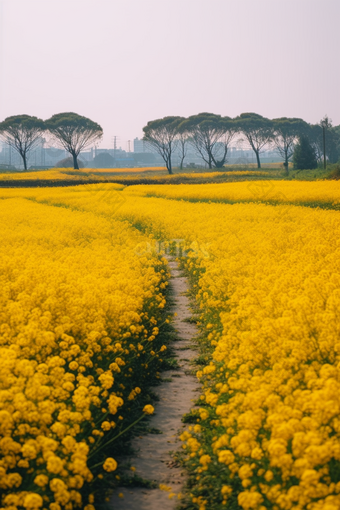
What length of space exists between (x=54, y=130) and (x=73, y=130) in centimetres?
271

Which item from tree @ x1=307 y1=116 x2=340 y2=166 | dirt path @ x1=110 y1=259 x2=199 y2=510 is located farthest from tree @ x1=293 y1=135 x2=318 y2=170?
dirt path @ x1=110 y1=259 x2=199 y2=510

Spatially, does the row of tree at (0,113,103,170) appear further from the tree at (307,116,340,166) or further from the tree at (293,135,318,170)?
the tree at (307,116,340,166)

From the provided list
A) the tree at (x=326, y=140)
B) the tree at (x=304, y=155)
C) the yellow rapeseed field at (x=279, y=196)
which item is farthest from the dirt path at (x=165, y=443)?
the tree at (x=326, y=140)

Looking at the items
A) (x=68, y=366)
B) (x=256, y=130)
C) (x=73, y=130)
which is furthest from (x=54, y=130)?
(x=68, y=366)

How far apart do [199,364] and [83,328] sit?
2.14m

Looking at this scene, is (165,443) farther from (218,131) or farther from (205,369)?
(218,131)

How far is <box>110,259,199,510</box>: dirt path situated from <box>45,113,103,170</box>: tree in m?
67.4

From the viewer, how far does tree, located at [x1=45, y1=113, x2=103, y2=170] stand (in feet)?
235

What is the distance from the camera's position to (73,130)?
2842 inches

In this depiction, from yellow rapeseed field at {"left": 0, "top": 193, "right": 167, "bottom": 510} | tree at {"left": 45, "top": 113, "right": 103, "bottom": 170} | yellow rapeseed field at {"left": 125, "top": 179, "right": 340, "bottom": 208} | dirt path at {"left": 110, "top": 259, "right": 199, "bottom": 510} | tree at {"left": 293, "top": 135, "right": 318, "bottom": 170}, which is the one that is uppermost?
tree at {"left": 45, "top": 113, "right": 103, "bottom": 170}

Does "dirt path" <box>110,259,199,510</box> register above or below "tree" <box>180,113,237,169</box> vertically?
below

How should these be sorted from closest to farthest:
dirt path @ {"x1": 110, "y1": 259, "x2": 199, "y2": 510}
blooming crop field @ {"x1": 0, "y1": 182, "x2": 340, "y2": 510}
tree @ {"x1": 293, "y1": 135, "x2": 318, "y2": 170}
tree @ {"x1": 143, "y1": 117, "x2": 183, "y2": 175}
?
blooming crop field @ {"x1": 0, "y1": 182, "x2": 340, "y2": 510} < dirt path @ {"x1": 110, "y1": 259, "x2": 199, "y2": 510} < tree @ {"x1": 293, "y1": 135, "x2": 318, "y2": 170} < tree @ {"x1": 143, "y1": 117, "x2": 183, "y2": 175}

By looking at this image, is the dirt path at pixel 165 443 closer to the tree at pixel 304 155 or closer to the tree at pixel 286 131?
the tree at pixel 304 155

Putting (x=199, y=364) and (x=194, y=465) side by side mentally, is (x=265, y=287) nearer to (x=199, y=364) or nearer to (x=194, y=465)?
(x=199, y=364)
